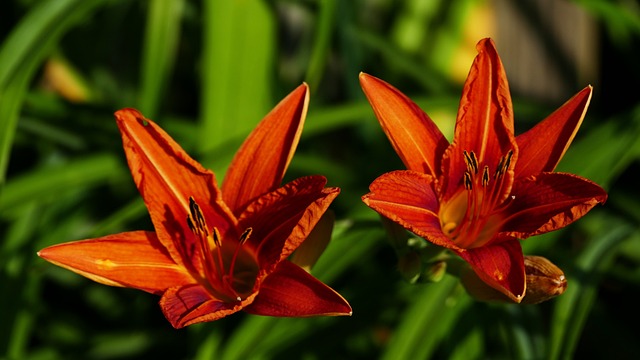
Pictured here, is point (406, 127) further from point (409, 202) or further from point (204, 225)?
point (204, 225)

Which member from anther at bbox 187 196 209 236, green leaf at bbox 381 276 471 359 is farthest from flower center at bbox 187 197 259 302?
green leaf at bbox 381 276 471 359

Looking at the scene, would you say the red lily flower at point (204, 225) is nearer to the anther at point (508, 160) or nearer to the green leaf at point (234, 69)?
the anther at point (508, 160)

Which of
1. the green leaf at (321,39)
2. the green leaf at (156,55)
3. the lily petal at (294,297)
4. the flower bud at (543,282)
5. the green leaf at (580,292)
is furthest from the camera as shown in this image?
the green leaf at (156,55)

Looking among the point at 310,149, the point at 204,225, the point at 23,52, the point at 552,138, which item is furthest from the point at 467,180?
the point at 310,149

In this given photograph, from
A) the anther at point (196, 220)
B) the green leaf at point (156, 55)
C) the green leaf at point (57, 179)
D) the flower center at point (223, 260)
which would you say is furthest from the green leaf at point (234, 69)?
the anther at point (196, 220)

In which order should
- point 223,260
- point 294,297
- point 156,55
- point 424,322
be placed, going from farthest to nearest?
point 156,55, point 424,322, point 223,260, point 294,297

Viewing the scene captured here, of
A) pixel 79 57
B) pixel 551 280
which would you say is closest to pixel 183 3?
pixel 79 57
